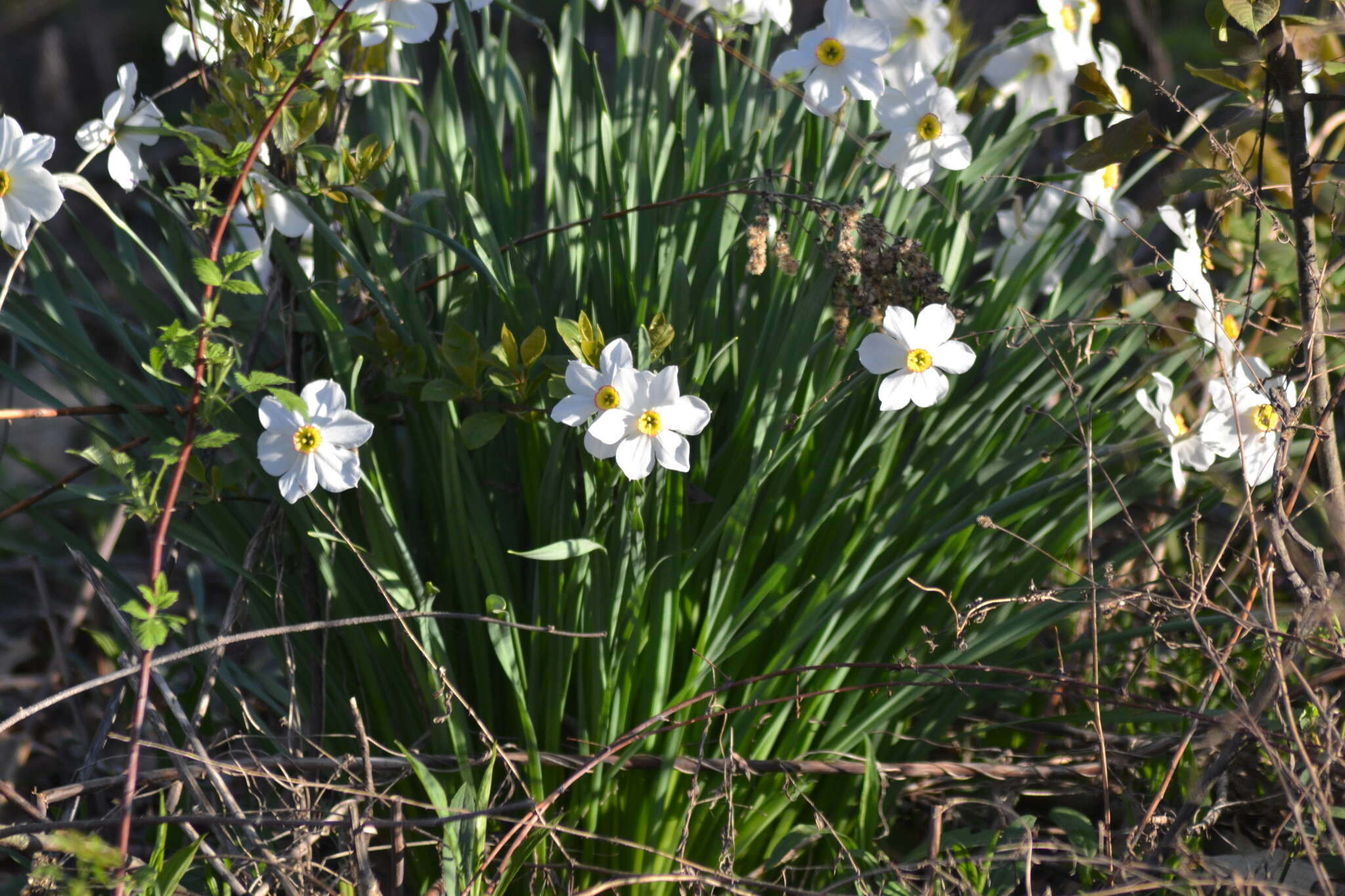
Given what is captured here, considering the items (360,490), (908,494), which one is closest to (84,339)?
(360,490)

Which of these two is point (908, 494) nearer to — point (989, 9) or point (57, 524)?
point (57, 524)

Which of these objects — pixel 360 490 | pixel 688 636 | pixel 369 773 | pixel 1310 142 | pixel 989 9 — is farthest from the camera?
pixel 989 9

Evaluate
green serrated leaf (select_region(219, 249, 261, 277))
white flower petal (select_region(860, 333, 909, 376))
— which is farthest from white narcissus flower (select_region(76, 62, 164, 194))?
white flower petal (select_region(860, 333, 909, 376))

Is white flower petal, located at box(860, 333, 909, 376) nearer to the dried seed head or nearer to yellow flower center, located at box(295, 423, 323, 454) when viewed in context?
the dried seed head

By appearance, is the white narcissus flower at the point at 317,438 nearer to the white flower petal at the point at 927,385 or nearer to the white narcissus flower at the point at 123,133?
the white narcissus flower at the point at 123,133

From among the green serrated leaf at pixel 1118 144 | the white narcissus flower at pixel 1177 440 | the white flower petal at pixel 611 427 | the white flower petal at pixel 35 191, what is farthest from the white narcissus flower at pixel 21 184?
the white narcissus flower at pixel 1177 440
